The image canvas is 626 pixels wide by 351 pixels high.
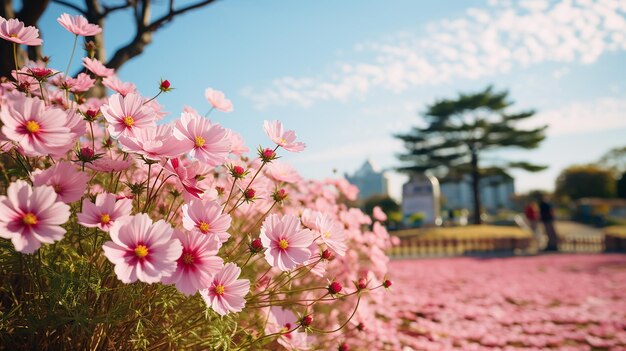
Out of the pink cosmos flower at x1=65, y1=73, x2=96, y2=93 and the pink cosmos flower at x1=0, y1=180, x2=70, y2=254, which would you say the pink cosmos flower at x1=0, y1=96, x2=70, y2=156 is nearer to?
the pink cosmos flower at x1=0, y1=180, x2=70, y2=254

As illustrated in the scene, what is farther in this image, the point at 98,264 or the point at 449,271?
the point at 449,271

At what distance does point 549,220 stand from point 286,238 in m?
11.4

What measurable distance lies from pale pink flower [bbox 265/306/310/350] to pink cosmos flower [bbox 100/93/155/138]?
806 mm

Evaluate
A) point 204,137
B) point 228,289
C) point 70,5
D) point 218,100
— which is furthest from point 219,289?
point 70,5

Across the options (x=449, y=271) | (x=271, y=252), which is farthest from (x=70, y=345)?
(x=449, y=271)

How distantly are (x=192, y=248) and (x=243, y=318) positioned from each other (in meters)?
0.89

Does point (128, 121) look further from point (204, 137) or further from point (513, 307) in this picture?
point (513, 307)

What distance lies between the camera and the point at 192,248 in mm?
938

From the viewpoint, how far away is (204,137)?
1.02 metres

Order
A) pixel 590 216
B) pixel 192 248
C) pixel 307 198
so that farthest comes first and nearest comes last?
pixel 590 216 < pixel 307 198 < pixel 192 248

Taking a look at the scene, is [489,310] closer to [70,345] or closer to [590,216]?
[70,345]

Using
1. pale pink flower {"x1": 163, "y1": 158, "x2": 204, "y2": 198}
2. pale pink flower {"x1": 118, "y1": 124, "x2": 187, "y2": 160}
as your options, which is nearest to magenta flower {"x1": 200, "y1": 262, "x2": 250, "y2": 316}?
pale pink flower {"x1": 163, "y1": 158, "x2": 204, "y2": 198}

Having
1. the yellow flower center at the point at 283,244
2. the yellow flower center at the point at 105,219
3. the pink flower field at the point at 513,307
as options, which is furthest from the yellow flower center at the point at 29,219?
the pink flower field at the point at 513,307

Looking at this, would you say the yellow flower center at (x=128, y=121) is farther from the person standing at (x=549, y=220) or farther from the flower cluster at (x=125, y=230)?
the person standing at (x=549, y=220)
